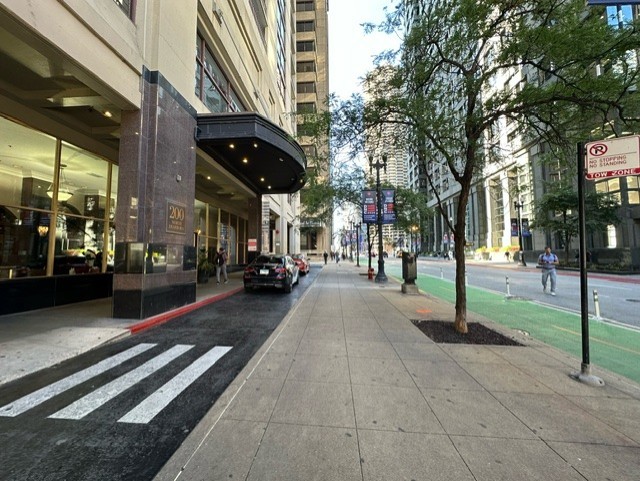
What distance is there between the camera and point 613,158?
405 centimetres

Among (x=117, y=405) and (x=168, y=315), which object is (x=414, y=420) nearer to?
(x=117, y=405)

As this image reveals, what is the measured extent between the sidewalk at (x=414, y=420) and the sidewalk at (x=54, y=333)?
3.25 metres

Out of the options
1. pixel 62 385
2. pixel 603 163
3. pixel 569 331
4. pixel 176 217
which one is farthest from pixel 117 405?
pixel 569 331

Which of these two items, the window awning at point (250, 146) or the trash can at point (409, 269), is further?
the trash can at point (409, 269)

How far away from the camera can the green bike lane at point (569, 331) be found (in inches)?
208

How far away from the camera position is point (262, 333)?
6.90 meters

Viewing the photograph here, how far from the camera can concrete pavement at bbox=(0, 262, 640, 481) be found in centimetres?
250

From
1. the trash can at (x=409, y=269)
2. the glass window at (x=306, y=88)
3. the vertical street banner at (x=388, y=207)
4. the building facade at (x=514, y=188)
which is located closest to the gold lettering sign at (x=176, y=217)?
the building facade at (x=514, y=188)

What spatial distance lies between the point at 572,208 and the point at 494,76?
1142 inches

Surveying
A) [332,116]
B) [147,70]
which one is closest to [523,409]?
[332,116]

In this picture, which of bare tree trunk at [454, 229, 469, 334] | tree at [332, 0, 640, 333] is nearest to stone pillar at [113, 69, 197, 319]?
tree at [332, 0, 640, 333]

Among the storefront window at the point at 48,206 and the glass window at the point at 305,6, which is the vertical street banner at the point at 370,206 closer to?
the storefront window at the point at 48,206

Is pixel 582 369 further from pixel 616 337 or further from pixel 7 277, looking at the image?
pixel 7 277

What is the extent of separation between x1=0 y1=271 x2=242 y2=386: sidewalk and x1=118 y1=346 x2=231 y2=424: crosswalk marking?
7.22 feet
